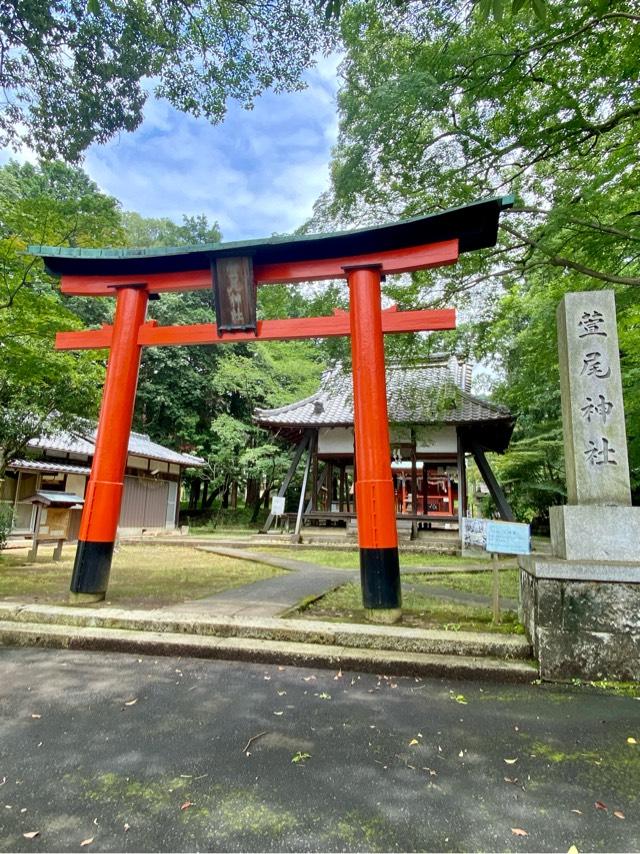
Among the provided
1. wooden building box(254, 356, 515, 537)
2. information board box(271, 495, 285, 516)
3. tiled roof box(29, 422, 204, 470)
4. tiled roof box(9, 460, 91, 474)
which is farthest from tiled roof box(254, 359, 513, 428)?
tiled roof box(9, 460, 91, 474)

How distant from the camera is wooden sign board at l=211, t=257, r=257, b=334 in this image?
510 cm

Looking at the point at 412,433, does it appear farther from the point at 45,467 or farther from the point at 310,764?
the point at 310,764

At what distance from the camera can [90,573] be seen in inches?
184

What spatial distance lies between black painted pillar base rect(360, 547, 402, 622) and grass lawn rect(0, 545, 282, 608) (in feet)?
7.07

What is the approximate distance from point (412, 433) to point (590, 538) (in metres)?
9.75

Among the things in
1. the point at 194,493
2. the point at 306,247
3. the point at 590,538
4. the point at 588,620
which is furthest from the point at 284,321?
the point at 194,493

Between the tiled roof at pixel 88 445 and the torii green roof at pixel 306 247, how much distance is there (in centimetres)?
582

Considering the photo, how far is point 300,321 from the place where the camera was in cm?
512

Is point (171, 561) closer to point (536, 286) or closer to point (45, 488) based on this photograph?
point (45, 488)

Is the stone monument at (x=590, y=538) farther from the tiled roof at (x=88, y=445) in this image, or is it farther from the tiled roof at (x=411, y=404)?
the tiled roof at (x=88, y=445)

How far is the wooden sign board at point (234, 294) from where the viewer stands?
510cm

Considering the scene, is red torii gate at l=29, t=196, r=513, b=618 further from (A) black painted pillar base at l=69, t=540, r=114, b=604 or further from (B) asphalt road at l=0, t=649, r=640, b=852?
(B) asphalt road at l=0, t=649, r=640, b=852

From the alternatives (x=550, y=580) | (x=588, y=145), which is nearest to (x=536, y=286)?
(x=588, y=145)

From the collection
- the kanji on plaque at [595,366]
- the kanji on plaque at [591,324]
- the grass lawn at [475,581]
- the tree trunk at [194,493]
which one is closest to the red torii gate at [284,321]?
the kanji on plaque at [591,324]
